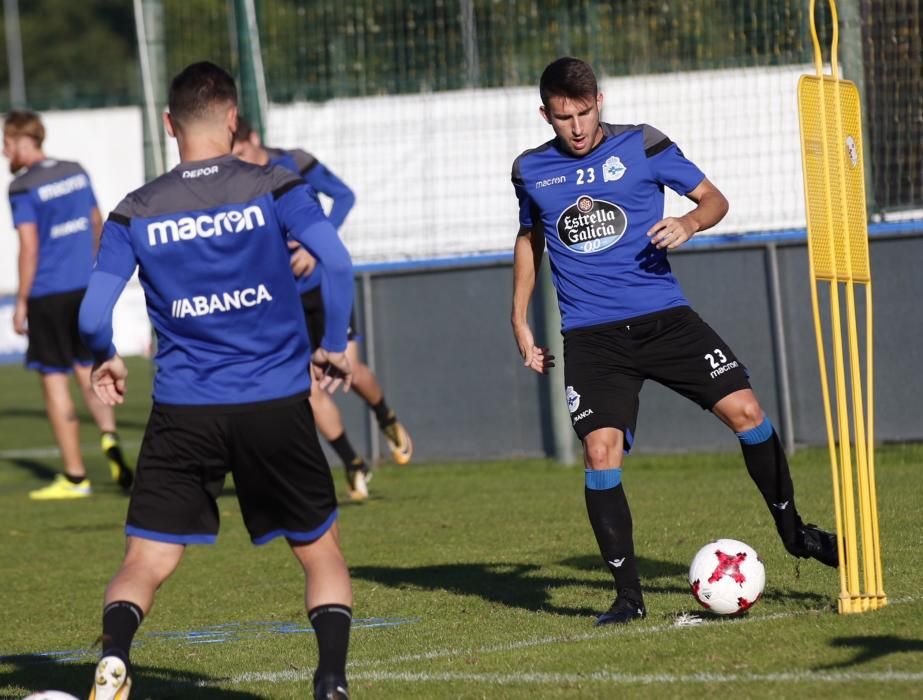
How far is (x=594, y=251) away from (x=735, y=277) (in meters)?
5.96

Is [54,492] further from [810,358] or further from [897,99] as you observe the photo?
[897,99]

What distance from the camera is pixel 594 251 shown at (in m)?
6.38

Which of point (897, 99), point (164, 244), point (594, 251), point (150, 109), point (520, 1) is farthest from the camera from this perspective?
point (150, 109)

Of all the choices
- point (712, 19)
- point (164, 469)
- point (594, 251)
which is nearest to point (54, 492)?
point (712, 19)

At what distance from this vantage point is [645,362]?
249 inches

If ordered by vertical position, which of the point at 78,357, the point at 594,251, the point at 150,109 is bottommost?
the point at 78,357

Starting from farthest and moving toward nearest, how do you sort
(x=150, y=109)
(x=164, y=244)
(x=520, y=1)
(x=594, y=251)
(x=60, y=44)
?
(x=60, y=44), (x=150, y=109), (x=520, y=1), (x=594, y=251), (x=164, y=244)

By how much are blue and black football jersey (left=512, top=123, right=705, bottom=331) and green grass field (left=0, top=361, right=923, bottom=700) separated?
120 cm

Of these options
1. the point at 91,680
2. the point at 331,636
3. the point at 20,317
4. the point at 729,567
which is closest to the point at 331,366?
the point at 331,636

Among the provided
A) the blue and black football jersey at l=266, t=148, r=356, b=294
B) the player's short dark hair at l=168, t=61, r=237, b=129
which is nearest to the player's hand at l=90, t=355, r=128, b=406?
the player's short dark hair at l=168, t=61, r=237, b=129

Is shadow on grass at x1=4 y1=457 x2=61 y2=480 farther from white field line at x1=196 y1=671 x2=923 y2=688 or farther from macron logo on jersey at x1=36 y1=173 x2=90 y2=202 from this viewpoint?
white field line at x1=196 y1=671 x2=923 y2=688

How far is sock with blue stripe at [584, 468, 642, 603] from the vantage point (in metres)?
6.05

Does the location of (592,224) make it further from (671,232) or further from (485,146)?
(485,146)

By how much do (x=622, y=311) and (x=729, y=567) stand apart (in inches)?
43.1
